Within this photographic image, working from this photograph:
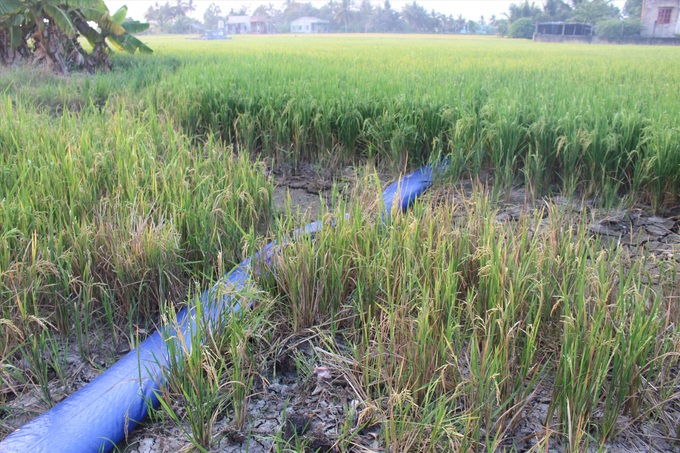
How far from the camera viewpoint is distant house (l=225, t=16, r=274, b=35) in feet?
206

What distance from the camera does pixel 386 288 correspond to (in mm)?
1909

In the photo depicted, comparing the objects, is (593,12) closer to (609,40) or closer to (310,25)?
(609,40)

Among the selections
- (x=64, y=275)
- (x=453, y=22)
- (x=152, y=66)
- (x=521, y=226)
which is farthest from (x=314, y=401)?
(x=453, y=22)

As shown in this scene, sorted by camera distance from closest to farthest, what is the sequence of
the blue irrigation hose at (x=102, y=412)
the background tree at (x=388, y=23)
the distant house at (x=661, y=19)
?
the blue irrigation hose at (x=102, y=412) → the distant house at (x=661, y=19) → the background tree at (x=388, y=23)

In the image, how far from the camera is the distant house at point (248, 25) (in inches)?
2474

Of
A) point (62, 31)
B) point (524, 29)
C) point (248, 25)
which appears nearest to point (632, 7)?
point (524, 29)

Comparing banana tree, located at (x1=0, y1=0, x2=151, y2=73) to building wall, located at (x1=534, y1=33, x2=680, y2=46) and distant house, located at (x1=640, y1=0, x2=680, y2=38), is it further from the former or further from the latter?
distant house, located at (x1=640, y1=0, x2=680, y2=38)

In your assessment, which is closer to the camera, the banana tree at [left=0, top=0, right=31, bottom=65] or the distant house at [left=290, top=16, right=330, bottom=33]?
the banana tree at [left=0, top=0, right=31, bottom=65]

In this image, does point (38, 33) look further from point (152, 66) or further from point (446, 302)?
point (446, 302)

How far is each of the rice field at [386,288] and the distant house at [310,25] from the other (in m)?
63.8

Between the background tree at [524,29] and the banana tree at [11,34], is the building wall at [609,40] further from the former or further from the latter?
the banana tree at [11,34]

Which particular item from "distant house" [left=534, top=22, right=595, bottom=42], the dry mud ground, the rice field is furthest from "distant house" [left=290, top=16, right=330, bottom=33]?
the dry mud ground

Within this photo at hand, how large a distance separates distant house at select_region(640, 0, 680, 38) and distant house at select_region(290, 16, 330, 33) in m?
37.9

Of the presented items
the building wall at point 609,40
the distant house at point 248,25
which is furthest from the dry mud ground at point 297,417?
the distant house at point 248,25
